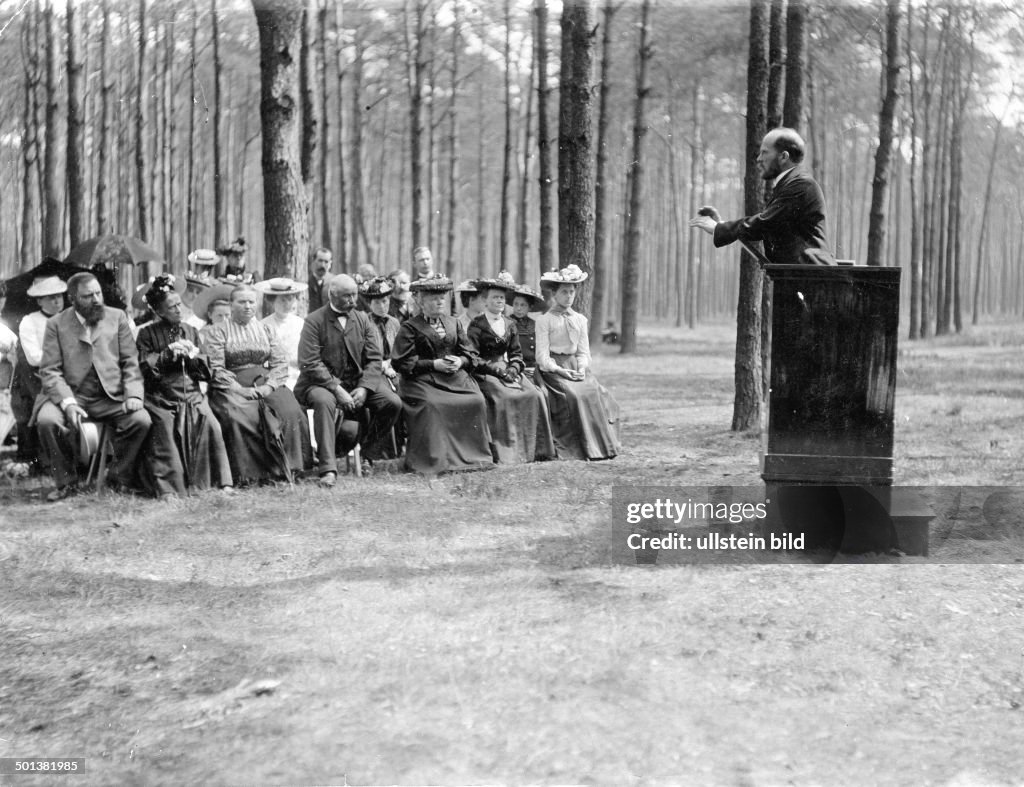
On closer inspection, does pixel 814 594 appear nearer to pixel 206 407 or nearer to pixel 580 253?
pixel 206 407

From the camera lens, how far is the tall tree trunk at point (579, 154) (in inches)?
454

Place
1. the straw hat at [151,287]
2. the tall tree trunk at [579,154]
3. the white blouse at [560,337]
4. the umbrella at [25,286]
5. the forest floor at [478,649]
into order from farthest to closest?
the tall tree trunk at [579,154] < the white blouse at [560,337] < the umbrella at [25,286] < the straw hat at [151,287] < the forest floor at [478,649]

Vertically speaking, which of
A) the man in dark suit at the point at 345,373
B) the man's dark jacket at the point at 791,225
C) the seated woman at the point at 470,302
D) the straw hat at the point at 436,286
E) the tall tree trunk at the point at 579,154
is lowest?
the man in dark suit at the point at 345,373

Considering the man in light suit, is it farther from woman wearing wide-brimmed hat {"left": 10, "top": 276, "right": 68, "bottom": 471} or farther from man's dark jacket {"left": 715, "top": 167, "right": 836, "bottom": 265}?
man's dark jacket {"left": 715, "top": 167, "right": 836, "bottom": 265}

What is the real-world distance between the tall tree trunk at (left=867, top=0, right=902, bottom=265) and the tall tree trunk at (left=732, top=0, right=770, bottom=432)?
7.15 m

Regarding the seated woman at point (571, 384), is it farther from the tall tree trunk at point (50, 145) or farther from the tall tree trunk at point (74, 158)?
the tall tree trunk at point (74, 158)

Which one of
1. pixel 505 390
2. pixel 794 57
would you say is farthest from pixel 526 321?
pixel 794 57

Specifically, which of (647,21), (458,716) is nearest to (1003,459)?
(458,716)

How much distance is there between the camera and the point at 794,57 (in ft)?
33.7

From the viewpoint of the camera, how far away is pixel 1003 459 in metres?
9.09

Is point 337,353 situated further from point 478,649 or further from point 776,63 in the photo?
point 776,63

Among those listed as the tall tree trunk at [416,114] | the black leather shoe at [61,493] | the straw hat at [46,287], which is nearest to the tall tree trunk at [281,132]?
the straw hat at [46,287]

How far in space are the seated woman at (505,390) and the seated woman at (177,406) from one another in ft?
7.74

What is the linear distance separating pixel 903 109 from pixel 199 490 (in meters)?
26.1
